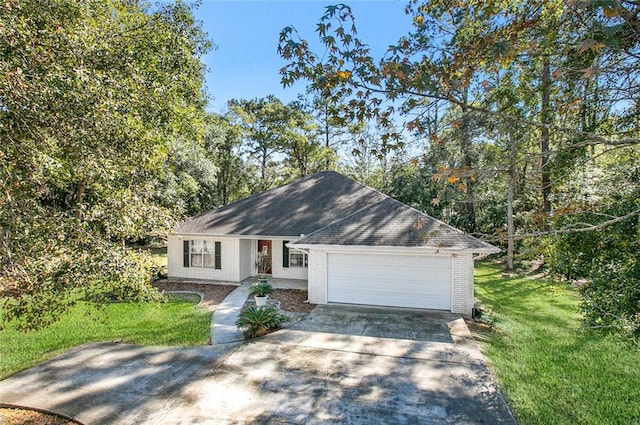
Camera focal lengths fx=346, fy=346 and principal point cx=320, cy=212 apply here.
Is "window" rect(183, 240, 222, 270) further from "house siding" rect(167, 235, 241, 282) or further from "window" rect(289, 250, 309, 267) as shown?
"window" rect(289, 250, 309, 267)

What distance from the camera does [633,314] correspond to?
207 inches

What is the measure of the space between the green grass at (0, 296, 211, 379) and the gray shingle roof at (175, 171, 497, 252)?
4.67 metres

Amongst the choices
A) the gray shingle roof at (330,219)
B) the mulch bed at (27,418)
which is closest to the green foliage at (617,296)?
A: the gray shingle roof at (330,219)

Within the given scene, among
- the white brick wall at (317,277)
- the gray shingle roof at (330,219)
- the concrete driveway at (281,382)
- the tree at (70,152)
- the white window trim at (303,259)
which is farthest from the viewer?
the white window trim at (303,259)

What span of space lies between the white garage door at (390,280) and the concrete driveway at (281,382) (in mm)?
2229

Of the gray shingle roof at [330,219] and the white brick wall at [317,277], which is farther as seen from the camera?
the white brick wall at [317,277]

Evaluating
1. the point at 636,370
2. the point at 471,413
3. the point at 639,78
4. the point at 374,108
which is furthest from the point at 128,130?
the point at 636,370

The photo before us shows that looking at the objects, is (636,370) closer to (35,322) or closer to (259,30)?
(35,322)

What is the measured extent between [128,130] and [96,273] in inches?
93.0

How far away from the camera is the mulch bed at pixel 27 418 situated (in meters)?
5.79

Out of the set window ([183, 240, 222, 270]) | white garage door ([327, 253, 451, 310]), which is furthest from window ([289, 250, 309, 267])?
white garage door ([327, 253, 451, 310])

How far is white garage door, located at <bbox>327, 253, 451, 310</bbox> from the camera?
11.8m

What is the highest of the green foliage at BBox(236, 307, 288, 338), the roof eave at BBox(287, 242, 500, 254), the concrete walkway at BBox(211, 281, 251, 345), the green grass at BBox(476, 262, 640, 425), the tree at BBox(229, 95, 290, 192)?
the tree at BBox(229, 95, 290, 192)

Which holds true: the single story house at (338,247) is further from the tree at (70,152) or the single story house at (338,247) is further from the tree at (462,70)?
the tree at (70,152)
